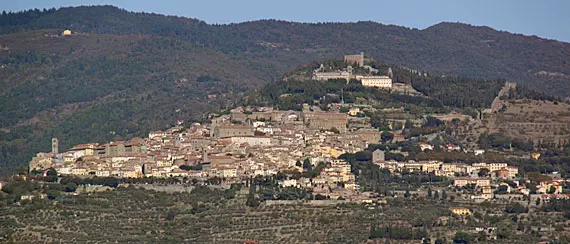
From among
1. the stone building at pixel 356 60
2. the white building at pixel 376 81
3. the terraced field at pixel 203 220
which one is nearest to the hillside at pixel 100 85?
the stone building at pixel 356 60

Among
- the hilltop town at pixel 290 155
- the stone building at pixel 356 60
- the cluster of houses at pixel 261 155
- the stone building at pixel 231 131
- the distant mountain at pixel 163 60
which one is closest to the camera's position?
the hilltop town at pixel 290 155

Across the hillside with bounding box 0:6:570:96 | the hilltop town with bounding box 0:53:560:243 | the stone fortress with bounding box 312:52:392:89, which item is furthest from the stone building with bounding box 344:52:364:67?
the hillside with bounding box 0:6:570:96

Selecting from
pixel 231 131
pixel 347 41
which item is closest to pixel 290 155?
pixel 231 131

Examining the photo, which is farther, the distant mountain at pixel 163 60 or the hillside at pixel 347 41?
the hillside at pixel 347 41

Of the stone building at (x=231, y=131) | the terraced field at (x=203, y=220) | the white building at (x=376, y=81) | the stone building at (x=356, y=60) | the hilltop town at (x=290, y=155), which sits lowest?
the terraced field at (x=203, y=220)

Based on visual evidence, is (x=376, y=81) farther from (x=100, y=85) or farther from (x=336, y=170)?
(x=100, y=85)

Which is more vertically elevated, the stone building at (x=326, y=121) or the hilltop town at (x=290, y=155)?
the stone building at (x=326, y=121)

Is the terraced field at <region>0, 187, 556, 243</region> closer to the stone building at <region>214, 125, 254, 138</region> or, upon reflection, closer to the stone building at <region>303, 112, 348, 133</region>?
the stone building at <region>214, 125, 254, 138</region>

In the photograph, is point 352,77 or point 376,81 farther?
point 352,77

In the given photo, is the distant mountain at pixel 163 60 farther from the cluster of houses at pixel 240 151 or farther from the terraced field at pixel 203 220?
the terraced field at pixel 203 220
